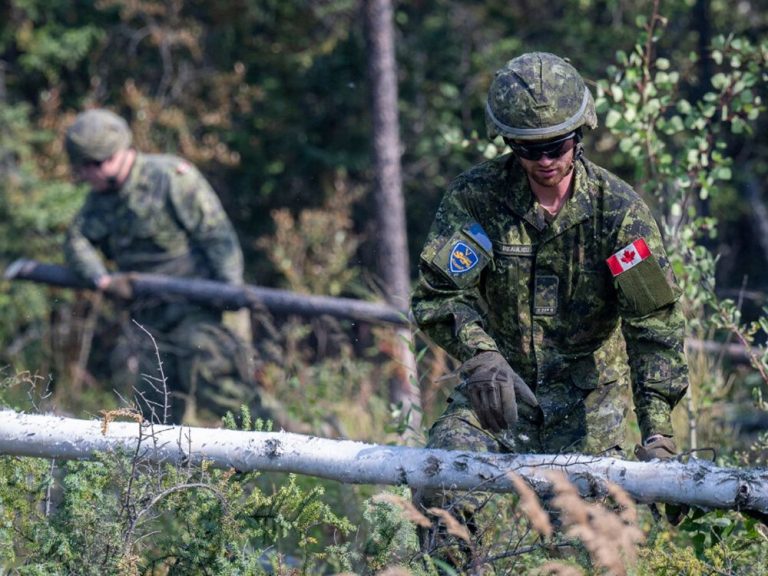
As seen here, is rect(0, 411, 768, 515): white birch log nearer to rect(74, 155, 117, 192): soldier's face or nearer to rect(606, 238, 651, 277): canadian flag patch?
rect(606, 238, 651, 277): canadian flag patch

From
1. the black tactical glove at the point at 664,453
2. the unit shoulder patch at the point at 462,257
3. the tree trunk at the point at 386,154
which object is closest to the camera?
the black tactical glove at the point at 664,453

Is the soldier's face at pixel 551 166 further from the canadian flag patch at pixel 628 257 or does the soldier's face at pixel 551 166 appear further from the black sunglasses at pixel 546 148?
the canadian flag patch at pixel 628 257

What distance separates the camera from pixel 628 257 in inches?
159

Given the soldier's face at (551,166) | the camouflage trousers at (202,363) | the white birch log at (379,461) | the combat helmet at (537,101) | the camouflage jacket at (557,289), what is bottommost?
the camouflage trousers at (202,363)

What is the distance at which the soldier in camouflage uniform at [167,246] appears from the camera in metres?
8.24

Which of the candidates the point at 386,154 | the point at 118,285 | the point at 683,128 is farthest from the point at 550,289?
the point at 386,154

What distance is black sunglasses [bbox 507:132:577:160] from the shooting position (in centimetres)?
399

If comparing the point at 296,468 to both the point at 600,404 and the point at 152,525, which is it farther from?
the point at 600,404

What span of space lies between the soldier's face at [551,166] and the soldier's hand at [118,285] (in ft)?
15.9

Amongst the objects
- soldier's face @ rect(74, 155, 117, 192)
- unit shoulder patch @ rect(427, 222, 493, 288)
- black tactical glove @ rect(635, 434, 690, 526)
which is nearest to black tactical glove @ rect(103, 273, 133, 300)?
soldier's face @ rect(74, 155, 117, 192)

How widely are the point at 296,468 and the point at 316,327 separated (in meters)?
5.11

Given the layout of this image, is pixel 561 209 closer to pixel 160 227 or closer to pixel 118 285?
pixel 160 227

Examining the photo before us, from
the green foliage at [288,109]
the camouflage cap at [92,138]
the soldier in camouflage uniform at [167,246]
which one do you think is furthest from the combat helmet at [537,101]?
the green foliage at [288,109]

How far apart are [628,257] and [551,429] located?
28.1 inches
